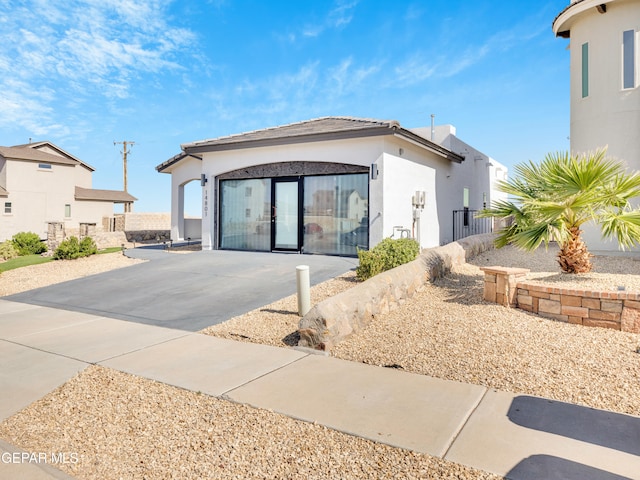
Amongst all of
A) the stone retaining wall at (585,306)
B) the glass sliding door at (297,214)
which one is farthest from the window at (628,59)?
the stone retaining wall at (585,306)

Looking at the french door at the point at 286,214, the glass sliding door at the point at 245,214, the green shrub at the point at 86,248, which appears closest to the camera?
the french door at the point at 286,214

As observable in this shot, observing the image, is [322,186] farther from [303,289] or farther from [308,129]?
[303,289]

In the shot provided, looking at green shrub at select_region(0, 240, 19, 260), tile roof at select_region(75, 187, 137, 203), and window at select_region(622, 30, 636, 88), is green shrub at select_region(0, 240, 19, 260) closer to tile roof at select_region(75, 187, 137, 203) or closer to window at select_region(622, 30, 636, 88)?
tile roof at select_region(75, 187, 137, 203)

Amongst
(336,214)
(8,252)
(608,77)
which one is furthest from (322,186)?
(8,252)

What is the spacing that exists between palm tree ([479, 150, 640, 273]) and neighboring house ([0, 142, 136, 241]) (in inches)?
1065

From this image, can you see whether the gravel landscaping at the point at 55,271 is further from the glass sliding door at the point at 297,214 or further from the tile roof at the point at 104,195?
the tile roof at the point at 104,195

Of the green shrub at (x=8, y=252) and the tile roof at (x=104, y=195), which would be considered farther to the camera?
the tile roof at (x=104, y=195)

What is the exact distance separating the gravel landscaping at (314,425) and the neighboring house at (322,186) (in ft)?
20.0

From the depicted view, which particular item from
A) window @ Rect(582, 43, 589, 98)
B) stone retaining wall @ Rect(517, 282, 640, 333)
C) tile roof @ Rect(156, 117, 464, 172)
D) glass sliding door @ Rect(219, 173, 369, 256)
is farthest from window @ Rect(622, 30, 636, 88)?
stone retaining wall @ Rect(517, 282, 640, 333)

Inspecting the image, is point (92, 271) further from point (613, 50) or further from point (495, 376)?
point (613, 50)

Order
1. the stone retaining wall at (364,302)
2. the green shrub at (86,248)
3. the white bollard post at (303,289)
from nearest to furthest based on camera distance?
the stone retaining wall at (364,302) < the white bollard post at (303,289) < the green shrub at (86,248)

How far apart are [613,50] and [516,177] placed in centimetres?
764

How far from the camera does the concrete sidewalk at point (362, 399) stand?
2980 millimetres

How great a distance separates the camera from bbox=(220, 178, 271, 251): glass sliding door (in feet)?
46.9
